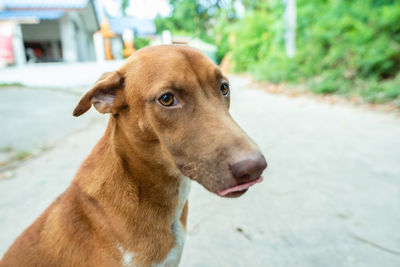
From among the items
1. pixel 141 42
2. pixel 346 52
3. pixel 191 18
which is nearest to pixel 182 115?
pixel 346 52

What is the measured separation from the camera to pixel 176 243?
1675 millimetres

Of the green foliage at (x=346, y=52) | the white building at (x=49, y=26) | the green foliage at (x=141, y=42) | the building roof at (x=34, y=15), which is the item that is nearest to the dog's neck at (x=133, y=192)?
the green foliage at (x=346, y=52)

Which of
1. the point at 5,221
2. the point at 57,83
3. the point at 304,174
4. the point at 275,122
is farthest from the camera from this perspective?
the point at 57,83

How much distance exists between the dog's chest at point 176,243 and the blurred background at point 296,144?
0.69m

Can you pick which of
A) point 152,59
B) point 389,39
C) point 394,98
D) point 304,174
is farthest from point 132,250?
point 389,39

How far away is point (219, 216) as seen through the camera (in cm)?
292

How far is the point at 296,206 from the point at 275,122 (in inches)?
136

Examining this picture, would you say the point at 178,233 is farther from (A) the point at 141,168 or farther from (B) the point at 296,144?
(B) the point at 296,144

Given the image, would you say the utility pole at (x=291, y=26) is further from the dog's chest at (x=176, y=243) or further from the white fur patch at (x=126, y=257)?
the white fur patch at (x=126, y=257)

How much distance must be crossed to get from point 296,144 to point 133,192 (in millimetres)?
3757

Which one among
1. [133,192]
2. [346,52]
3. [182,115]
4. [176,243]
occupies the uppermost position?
[346,52]

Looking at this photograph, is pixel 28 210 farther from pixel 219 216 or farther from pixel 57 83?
pixel 57 83

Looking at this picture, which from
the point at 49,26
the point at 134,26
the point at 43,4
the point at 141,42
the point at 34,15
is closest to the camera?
the point at 34,15

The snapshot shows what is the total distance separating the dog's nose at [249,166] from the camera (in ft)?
3.90
